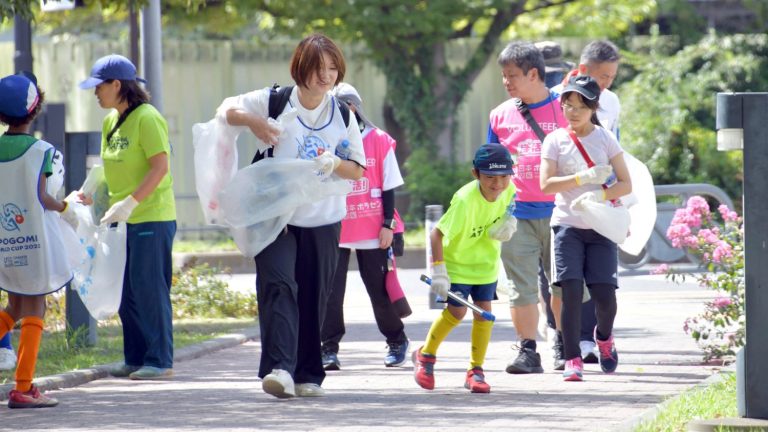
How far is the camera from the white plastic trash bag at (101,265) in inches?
353

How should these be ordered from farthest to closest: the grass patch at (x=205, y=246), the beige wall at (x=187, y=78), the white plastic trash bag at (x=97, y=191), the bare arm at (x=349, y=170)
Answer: the beige wall at (x=187, y=78)
the grass patch at (x=205, y=246)
the white plastic trash bag at (x=97, y=191)
the bare arm at (x=349, y=170)

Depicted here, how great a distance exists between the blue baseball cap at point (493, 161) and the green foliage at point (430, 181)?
1509cm

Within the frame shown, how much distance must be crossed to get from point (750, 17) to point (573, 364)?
876 inches

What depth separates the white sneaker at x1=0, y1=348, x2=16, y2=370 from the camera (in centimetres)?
911

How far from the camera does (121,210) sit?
8.59 metres

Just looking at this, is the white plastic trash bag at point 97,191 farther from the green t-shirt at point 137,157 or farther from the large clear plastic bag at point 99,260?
the green t-shirt at point 137,157

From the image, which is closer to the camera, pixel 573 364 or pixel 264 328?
pixel 264 328

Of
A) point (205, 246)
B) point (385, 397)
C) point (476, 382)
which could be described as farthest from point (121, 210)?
point (205, 246)

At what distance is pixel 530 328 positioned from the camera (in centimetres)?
888

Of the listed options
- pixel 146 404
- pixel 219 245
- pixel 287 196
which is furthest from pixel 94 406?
pixel 219 245

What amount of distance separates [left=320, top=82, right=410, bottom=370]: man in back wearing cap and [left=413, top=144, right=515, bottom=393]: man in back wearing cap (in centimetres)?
115

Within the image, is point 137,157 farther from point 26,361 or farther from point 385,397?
point 385,397

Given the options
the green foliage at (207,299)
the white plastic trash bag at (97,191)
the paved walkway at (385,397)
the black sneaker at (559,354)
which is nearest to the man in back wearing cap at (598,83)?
the paved walkway at (385,397)

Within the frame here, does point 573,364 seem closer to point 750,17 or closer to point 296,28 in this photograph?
point 296,28
